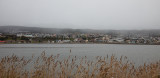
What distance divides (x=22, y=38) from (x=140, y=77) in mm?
193616

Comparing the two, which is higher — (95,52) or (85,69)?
(85,69)

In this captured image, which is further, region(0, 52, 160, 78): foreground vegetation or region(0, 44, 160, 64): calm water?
region(0, 44, 160, 64): calm water

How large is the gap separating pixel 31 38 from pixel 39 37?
1055 cm

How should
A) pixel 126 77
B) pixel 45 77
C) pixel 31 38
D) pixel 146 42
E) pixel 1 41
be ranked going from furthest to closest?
pixel 31 38 → pixel 146 42 → pixel 1 41 → pixel 45 77 → pixel 126 77

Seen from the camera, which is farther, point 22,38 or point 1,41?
point 22,38

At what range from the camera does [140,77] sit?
7488mm

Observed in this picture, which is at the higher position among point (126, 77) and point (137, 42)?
point (126, 77)

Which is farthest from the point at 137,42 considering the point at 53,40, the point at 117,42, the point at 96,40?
the point at 53,40

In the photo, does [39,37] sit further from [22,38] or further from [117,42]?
[117,42]

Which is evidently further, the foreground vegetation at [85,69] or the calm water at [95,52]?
the calm water at [95,52]

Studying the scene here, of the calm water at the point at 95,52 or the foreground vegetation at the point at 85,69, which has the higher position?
the foreground vegetation at the point at 85,69

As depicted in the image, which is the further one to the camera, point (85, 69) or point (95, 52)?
point (95, 52)

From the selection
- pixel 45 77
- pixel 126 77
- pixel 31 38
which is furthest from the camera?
pixel 31 38

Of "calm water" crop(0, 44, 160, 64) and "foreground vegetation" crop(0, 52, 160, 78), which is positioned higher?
"foreground vegetation" crop(0, 52, 160, 78)
